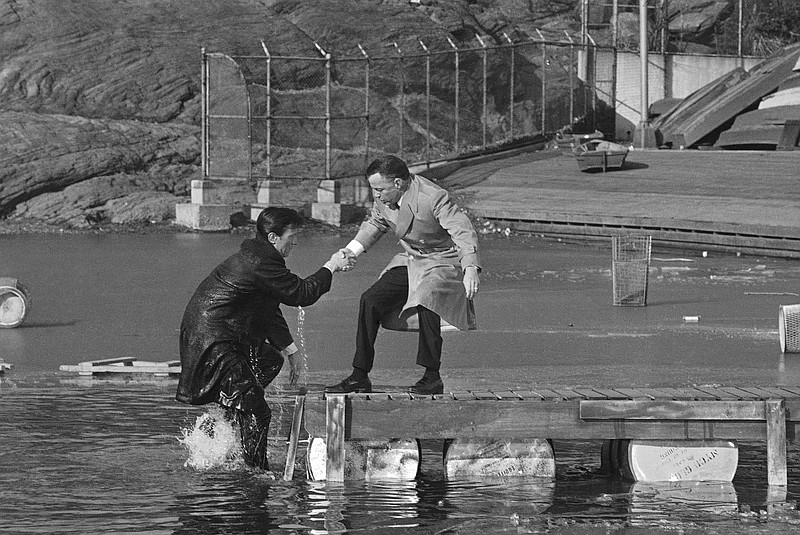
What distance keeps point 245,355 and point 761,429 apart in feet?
9.79

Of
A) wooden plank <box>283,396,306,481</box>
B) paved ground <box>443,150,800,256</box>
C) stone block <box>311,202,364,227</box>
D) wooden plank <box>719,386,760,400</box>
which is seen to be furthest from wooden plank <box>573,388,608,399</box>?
stone block <box>311,202,364,227</box>

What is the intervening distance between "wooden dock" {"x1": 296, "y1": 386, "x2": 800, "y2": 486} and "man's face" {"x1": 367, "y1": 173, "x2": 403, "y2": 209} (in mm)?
1464

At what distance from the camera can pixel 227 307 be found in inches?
334

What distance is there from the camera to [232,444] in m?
8.74

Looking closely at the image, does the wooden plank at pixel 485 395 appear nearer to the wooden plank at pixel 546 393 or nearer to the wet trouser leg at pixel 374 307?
the wooden plank at pixel 546 393

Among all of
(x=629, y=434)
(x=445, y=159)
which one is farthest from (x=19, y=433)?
(x=445, y=159)

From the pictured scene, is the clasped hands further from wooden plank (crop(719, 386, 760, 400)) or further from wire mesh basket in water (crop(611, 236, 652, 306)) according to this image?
wire mesh basket in water (crop(611, 236, 652, 306))

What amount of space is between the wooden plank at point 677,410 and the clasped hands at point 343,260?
1.96 meters

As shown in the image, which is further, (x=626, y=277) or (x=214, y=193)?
(x=214, y=193)

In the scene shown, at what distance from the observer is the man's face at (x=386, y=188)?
8984mm

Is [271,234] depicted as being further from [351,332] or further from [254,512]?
[351,332]

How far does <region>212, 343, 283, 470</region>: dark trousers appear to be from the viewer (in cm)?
842

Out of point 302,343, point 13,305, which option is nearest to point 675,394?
point 302,343

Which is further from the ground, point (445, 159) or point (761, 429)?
point (445, 159)
